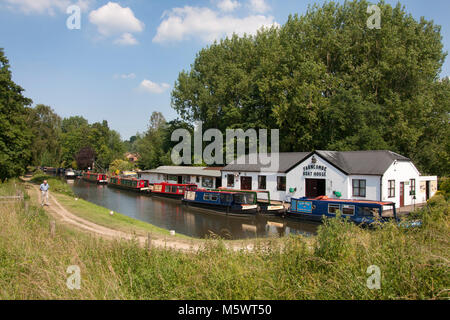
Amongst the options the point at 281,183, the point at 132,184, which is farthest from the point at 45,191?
the point at 132,184

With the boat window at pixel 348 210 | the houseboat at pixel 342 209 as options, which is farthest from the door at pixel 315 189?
the boat window at pixel 348 210

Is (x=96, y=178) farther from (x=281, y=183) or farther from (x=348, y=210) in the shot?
(x=348, y=210)

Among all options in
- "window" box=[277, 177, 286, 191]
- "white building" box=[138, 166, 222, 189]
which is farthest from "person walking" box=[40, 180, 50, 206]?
"window" box=[277, 177, 286, 191]

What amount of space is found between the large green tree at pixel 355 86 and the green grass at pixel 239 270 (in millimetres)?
25954

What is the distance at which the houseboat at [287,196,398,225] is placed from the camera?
19875mm

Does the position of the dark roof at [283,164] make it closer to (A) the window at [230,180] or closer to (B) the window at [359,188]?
(A) the window at [230,180]

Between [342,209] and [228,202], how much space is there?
34.8 feet

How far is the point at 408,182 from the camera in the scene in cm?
2545

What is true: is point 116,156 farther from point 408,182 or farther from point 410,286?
point 410,286

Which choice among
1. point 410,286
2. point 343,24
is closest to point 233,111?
point 343,24

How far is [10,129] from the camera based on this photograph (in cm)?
2955

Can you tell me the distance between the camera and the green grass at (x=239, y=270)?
6.00m

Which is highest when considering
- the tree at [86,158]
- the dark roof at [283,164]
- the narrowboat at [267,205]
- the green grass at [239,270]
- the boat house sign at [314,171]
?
the tree at [86,158]
